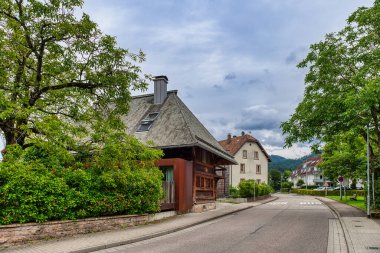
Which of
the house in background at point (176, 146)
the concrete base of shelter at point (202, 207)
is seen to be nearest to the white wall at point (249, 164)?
the house in background at point (176, 146)

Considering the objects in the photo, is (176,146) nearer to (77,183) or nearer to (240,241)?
(77,183)

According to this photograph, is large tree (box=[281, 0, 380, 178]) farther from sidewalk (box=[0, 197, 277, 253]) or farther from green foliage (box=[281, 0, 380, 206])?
sidewalk (box=[0, 197, 277, 253])

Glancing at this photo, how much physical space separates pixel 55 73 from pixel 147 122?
10186mm

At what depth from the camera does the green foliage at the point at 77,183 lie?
10844 mm

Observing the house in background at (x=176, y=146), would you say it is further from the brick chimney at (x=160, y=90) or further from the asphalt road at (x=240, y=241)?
the asphalt road at (x=240, y=241)

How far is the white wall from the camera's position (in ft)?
190

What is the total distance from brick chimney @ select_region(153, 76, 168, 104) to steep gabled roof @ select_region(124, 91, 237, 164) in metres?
0.36

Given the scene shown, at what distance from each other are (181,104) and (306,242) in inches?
640

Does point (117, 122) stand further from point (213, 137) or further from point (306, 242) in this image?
point (213, 137)

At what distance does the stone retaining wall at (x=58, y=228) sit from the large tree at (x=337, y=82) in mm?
11614

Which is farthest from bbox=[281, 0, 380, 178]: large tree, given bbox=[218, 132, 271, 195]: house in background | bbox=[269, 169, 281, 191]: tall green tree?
bbox=[269, 169, 281, 191]: tall green tree

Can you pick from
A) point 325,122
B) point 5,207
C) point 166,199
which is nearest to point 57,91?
point 5,207

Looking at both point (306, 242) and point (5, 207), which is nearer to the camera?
point (5, 207)

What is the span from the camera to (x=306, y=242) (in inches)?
459
